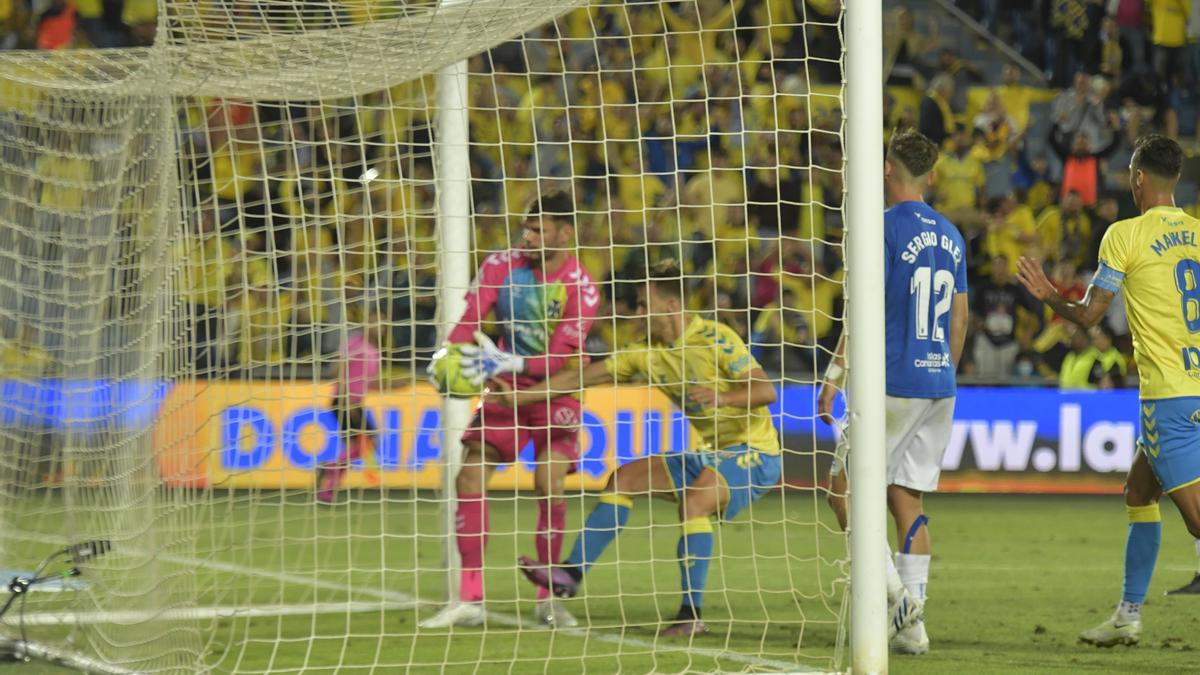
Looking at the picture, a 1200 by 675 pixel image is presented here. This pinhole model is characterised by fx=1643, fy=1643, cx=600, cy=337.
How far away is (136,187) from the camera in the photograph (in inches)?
256

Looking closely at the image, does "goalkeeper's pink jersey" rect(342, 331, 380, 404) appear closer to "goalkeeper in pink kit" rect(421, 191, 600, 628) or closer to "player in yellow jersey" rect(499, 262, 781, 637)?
"goalkeeper in pink kit" rect(421, 191, 600, 628)

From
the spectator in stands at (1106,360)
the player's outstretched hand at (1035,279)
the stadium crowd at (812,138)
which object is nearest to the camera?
the player's outstretched hand at (1035,279)

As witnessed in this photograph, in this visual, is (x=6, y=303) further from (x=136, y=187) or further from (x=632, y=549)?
(x=632, y=549)

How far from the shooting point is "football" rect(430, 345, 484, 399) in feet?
22.3

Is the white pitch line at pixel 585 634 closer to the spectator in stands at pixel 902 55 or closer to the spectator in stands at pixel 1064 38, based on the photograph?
the spectator in stands at pixel 902 55

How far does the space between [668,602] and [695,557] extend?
1.09 m

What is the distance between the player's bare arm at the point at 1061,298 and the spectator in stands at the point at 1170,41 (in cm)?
1192

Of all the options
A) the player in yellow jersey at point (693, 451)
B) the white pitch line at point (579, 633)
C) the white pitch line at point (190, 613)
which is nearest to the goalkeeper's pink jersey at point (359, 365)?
the white pitch line at point (579, 633)

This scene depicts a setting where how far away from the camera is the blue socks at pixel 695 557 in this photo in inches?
259

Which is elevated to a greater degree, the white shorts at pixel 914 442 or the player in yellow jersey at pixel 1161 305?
the player in yellow jersey at pixel 1161 305

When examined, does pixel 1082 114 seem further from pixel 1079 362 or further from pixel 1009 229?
pixel 1079 362

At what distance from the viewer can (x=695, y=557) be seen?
6.60 m

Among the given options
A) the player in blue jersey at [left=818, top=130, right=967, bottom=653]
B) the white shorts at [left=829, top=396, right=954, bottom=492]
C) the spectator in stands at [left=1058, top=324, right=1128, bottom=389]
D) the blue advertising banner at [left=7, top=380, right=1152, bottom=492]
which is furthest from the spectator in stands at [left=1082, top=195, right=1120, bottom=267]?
the white shorts at [left=829, top=396, right=954, bottom=492]

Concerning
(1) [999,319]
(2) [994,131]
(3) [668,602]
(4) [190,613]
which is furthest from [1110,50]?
(4) [190,613]
